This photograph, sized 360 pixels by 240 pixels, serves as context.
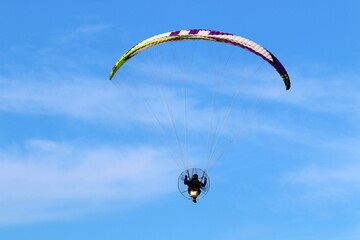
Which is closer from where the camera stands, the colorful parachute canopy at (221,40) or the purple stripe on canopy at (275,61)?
the colorful parachute canopy at (221,40)

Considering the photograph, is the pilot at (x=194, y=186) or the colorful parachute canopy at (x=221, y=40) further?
the pilot at (x=194, y=186)

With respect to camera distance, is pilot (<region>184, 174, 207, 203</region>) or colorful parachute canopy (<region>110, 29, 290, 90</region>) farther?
pilot (<region>184, 174, 207, 203</region>)

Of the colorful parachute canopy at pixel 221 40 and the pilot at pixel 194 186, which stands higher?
the colorful parachute canopy at pixel 221 40

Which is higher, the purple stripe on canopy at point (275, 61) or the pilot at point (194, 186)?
the purple stripe on canopy at point (275, 61)

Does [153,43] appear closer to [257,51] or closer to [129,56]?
[129,56]

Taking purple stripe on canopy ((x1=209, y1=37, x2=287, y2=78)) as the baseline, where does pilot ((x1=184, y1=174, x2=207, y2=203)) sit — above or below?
below

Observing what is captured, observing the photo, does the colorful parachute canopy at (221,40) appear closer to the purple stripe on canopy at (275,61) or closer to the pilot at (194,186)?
the purple stripe on canopy at (275,61)

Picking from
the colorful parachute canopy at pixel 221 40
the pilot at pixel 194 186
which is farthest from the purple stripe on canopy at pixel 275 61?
the pilot at pixel 194 186

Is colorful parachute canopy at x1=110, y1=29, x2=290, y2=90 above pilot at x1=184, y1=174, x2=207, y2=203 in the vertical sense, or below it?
above

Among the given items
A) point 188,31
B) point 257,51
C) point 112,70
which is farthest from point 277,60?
point 112,70

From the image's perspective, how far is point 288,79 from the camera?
61312 millimetres

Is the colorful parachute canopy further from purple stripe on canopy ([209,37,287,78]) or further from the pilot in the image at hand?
the pilot

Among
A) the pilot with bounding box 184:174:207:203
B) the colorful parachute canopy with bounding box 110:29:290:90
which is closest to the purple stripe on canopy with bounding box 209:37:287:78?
the colorful parachute canopy with bounding box 110:29:290:90

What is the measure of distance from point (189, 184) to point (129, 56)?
886 cm
